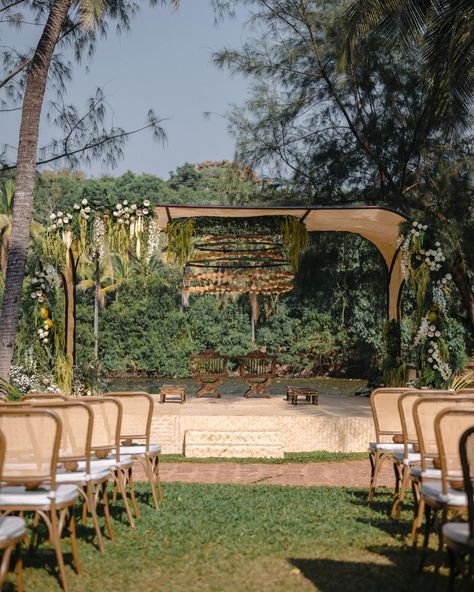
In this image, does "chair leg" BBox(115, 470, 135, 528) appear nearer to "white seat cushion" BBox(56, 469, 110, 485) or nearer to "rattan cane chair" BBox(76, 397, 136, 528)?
"rattan cane chair" BBox(76, 397, 136, 528)

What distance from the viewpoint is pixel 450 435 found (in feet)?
11.5

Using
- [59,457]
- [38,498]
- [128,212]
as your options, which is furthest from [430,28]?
[38,498]

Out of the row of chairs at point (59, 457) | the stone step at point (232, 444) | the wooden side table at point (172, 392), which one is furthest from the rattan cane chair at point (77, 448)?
the wooden side table at point (172, 392)

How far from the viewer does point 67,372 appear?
1020 cm

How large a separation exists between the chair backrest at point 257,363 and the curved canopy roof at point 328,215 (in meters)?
2.40

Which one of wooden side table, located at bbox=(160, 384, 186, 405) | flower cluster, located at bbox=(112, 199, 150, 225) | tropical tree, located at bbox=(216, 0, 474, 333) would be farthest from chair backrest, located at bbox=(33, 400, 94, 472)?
tropical tree, located at bbox=(216, 0, 474, 333)

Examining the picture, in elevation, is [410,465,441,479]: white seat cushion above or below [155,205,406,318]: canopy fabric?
below

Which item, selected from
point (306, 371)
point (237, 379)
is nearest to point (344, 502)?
point (237, 379)

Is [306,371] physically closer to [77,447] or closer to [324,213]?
[324,213]

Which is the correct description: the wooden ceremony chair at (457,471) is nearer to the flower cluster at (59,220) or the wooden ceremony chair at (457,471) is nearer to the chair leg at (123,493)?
the chair leg at (123,493)

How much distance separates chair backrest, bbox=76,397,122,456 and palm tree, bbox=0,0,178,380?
4.73 metres

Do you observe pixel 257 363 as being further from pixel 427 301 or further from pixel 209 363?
pixel 427 301

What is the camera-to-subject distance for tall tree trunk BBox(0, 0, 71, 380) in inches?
360

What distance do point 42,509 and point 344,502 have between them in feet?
9.01
